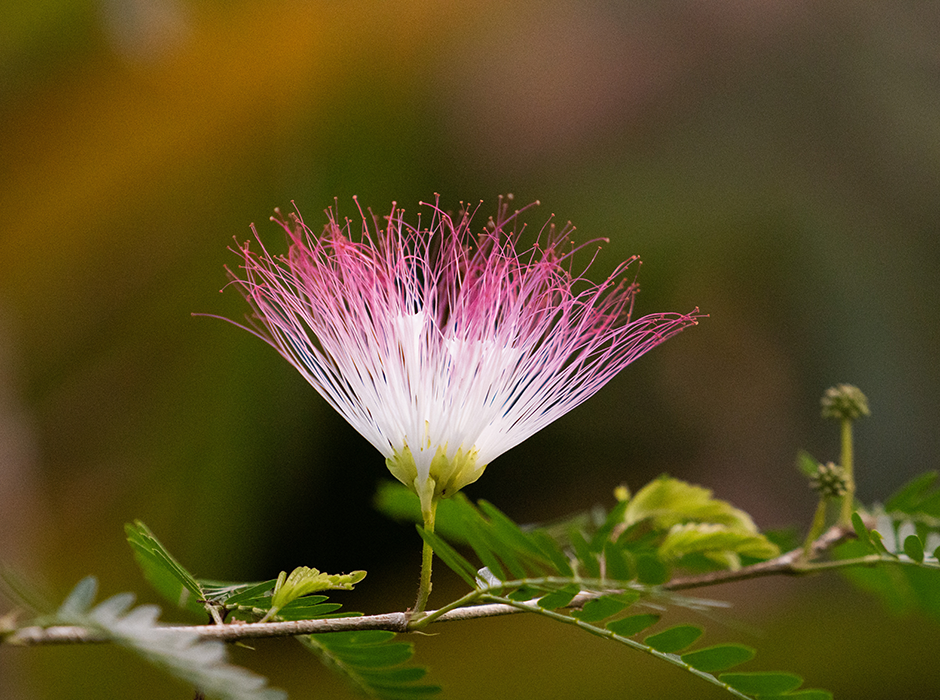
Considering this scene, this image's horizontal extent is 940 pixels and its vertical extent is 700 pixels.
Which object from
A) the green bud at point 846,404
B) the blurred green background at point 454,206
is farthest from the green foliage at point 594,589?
the blurred green background at point 454,206

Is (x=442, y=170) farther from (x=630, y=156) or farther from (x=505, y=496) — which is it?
(x=505, y=496)

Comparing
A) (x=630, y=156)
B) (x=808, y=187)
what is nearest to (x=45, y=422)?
(x=630, y=156)

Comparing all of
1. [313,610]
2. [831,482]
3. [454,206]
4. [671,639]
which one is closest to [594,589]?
[671,639]

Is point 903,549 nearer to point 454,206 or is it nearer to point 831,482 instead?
point 831,482

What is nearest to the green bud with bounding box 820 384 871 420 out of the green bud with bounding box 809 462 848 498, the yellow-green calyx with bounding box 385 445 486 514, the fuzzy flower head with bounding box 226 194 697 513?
the green bud with bounding box 809 462 848 498

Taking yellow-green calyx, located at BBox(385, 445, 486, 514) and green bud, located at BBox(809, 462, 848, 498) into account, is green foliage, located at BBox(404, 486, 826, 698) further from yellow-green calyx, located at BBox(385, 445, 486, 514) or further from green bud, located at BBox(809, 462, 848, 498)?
green bud, located at BBox(809, 462, 848, 498)
